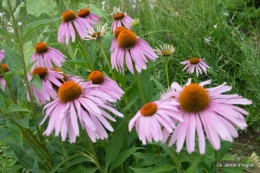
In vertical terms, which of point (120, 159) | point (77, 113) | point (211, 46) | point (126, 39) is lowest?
point (120, 159)

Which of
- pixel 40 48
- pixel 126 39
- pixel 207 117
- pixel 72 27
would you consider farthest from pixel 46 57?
pixel 207 117

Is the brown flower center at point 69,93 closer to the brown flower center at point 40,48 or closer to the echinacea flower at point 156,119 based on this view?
the echinacea flower at point 156,119

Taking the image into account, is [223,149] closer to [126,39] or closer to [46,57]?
[126,39]

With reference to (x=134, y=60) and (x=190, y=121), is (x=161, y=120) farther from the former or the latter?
(x=134, y=60)

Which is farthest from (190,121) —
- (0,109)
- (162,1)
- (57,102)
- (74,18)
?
(162,1)

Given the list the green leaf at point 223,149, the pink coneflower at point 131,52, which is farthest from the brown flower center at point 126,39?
the green leaf at point 223,149

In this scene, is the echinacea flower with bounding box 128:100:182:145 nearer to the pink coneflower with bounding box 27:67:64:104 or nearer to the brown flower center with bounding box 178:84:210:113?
the brown flower center with bounding box 178:84:210:113

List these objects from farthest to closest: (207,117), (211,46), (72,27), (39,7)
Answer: (211,46)
(39,7)
(72,27)
(207,117)
